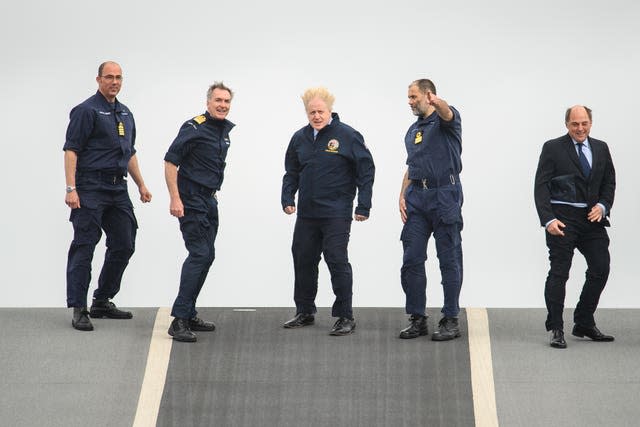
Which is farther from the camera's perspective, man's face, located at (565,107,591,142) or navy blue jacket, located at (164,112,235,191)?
navy blue jacket, located at (164,112,235,191)

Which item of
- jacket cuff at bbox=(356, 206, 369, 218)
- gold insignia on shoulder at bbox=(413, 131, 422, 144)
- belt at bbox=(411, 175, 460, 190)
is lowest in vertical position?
jacket cuff at bbox=(356, 206, 369, 218)

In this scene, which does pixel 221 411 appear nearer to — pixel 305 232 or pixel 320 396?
pixel 320 396

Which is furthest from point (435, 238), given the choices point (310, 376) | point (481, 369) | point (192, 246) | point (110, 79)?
point (110, 79)

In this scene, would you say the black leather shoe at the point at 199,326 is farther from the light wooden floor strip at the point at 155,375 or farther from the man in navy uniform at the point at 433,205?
the man in navy uniform at the point at 433,205

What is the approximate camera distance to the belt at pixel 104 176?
6340 millimetres

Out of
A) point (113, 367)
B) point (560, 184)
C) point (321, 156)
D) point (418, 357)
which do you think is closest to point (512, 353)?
point (418, 357)

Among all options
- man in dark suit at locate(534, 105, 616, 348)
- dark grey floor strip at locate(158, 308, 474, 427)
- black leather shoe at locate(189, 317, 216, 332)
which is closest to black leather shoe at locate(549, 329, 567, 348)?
man in dark suit at locate(534, 105, 616, 348)

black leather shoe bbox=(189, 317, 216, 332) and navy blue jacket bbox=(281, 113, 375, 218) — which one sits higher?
navy blue jacket bbox=(281, 113, 375, 218)

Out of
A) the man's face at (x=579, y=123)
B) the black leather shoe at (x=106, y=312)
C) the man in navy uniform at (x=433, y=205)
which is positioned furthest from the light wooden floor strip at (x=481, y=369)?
the black leather shoe at (x=106, y=312)

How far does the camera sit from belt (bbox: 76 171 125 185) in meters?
6.34

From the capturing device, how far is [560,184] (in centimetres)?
605

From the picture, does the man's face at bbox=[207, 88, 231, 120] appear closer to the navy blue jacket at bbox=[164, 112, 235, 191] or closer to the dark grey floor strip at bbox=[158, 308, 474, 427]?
the navy blue jacket at bbox=[164, 112, 235, 191]

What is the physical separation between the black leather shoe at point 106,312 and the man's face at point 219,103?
3.93 ft

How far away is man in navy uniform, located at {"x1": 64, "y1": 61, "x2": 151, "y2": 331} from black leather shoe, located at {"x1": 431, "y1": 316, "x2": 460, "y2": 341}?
1.68 m
